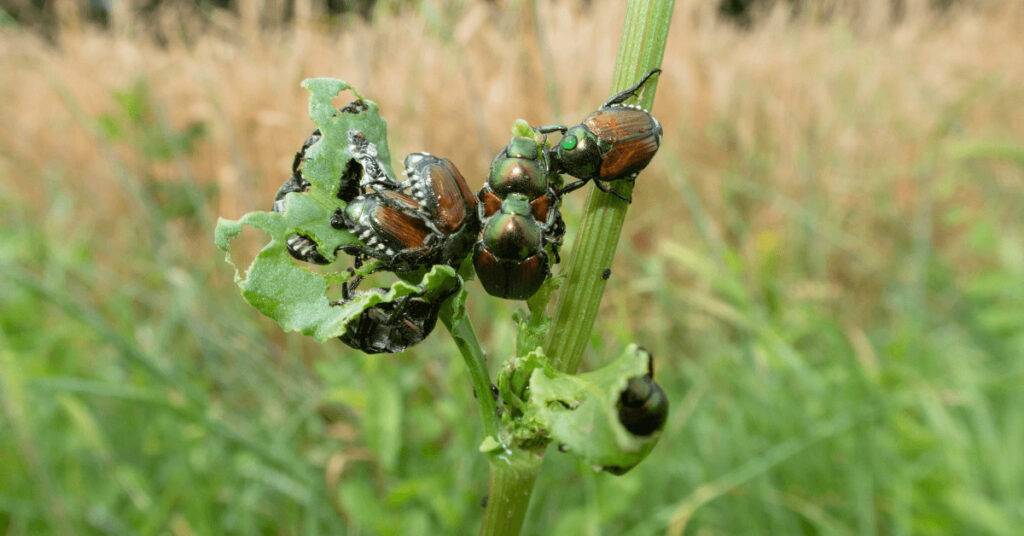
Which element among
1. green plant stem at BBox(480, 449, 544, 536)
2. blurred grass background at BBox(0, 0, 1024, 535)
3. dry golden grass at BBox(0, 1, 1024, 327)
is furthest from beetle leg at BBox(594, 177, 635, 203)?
dry golden grass at BBox(0, 1, 1024, 327)

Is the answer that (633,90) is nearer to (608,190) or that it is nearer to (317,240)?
(608,190)

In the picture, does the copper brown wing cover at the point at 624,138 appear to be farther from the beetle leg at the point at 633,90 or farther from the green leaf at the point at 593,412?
the green leaf at the point at 593,412

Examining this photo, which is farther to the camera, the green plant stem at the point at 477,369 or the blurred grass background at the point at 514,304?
the blurred grass background at the point at 514,304

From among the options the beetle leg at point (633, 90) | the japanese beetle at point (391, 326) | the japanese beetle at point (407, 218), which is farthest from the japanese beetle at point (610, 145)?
the japanese beetle at point (391, 326)

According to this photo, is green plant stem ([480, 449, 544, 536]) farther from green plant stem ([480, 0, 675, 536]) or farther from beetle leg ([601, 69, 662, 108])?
beetle leg ([601, 69, 662, 108])

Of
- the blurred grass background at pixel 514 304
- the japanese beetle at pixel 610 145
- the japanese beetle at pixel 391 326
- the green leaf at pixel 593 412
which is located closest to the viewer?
the green leaf at pixel 593 412

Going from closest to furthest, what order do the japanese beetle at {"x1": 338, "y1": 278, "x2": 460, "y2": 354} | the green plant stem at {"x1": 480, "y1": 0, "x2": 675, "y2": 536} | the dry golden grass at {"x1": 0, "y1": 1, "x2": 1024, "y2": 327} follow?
the green plant stem at {"x1": 480, "y1": 0, "x2": 675, "y2": 536}
the japanese beetle at {"x1": 338, "y1": 278, "x2": 460, "y2": 354}
the dry golden grass at {"x1": 0, "y1": 1, "x2": 1024, "y2": 327}

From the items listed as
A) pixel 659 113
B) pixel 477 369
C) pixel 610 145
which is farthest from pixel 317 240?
pixel 659 113
